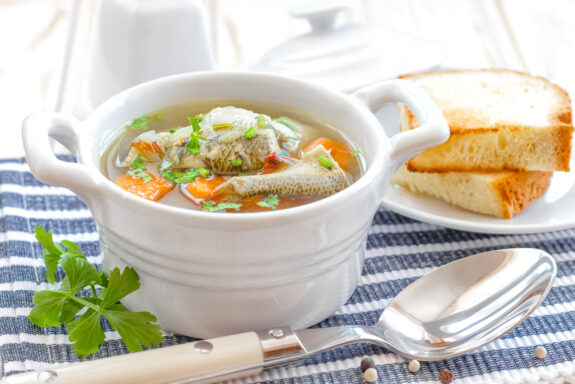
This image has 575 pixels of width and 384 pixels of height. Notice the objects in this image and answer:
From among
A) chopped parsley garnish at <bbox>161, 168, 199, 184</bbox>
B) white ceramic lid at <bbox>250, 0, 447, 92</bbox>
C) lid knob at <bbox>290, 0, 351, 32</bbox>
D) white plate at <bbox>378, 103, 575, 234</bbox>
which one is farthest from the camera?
lid knob at <bbox>290, 0, 351, 32</bbox>

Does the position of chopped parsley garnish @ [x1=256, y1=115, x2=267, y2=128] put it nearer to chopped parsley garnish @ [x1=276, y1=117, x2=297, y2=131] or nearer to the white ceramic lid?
chopped parsley garnish @ [x1=276, y1=117, x2=297, y2=131]

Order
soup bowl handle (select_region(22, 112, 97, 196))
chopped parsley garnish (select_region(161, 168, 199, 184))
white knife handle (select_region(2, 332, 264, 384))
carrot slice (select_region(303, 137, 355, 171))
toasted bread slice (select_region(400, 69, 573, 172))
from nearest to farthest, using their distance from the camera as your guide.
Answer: white knife handle (select_region(2, 332, 264, 384)) → soup bowl handle (select_region(22, 112, 97, 196)) → chopped parsley garnish (select_region(161, 168, 199, 184)) → carrot slice (select_region(303, 137, 355, 171)) → toasted bread slice (select_region(400, 69, 573, 172))

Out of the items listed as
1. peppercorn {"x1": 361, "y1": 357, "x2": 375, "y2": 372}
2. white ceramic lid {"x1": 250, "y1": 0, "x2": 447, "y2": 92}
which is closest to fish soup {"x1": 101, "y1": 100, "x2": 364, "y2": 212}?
peppercorn {"x1": 361, "y1": 357, "x2": 375, "y2": 372}

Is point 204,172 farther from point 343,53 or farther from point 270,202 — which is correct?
point 343,53

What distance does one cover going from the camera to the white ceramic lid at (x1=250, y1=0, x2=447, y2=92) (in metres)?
2.54

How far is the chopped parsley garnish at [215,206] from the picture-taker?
1453 millimetres

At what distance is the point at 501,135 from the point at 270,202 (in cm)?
84

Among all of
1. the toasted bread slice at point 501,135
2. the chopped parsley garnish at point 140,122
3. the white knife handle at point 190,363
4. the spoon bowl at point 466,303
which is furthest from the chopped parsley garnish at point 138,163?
the toasted bread slice at point 501,135

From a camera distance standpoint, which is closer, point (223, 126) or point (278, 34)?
point (223, 126)

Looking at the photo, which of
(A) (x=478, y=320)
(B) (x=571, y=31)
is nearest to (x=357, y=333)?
(A) (x=478, y=320)

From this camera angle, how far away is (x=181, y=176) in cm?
157

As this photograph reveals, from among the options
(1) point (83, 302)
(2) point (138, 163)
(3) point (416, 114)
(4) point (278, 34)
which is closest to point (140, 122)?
(2) point (138, 163)

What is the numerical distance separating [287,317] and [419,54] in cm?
146

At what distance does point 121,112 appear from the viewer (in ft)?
5.44
